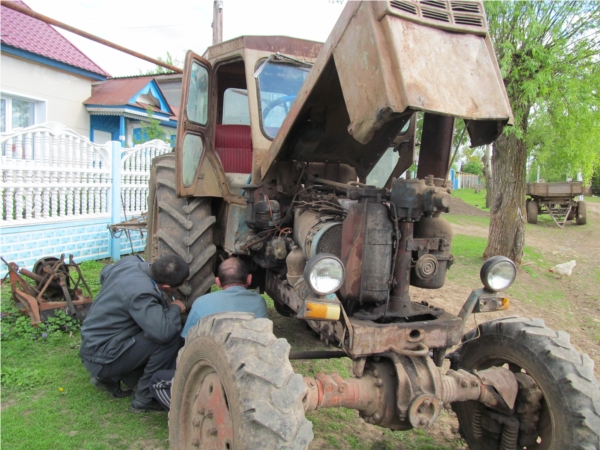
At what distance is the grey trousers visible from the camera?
12.0 ft

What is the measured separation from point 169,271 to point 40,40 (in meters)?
12.7

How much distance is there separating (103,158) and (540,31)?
7.62 meters

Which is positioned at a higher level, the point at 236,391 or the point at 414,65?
the point at 414,65

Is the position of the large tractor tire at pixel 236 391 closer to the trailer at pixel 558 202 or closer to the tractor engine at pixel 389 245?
the tractor engine at pixel 389 245

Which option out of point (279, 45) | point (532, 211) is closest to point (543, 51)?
point (279, 45)

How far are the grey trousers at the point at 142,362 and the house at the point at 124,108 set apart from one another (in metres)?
11.5

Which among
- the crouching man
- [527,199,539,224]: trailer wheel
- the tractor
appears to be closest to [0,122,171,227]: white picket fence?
the crouching man

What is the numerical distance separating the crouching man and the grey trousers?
0.16m

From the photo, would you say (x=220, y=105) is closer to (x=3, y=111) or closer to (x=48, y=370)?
(x=48, y=370)

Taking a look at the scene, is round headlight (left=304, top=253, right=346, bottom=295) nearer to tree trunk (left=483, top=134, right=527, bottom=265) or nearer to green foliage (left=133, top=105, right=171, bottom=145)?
tree trunk (left=483, top=134, right=527, bottom=265)

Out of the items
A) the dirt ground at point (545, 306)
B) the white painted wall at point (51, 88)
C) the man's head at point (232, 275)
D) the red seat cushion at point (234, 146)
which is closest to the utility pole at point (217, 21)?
the white painted wall at point (51, 88)

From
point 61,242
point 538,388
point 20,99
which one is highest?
point 20,99

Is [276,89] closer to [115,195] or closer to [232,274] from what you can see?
[232,274]

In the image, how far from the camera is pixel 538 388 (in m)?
2.84
